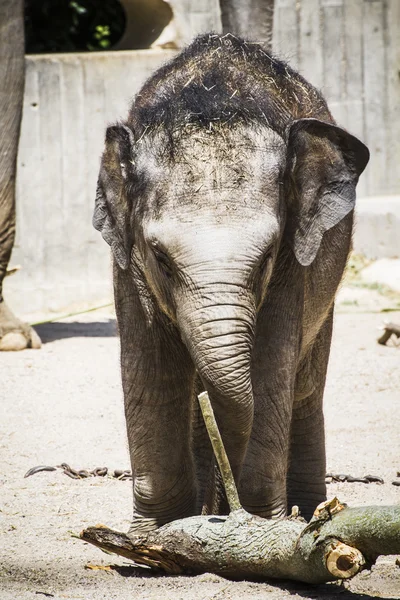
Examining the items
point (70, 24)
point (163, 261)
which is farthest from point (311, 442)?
point (70, 24)

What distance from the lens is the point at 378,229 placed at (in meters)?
11.8

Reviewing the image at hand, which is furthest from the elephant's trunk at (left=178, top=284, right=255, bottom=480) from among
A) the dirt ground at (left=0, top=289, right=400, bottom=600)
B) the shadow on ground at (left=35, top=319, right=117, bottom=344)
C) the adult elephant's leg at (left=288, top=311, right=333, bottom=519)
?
the shadow on ground at (left=35, top=319, right=117, bottom=344)

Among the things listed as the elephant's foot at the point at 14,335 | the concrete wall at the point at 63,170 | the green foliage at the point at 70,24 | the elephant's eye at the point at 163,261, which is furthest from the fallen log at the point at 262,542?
the green foliage at the point at 70,24

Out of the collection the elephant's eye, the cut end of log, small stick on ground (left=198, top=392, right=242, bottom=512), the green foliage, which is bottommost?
the cut end of log

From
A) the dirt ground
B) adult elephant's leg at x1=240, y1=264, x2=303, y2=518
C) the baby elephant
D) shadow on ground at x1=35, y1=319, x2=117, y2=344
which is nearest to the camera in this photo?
the baby elephant

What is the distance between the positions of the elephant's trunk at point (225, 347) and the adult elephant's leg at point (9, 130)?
5.16 metres

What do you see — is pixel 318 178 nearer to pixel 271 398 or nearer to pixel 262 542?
pixel 271 398

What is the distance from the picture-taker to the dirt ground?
3672mm

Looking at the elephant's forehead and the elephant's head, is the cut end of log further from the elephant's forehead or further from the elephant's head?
the elephant's forehead

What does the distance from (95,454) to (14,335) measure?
2.76 meters

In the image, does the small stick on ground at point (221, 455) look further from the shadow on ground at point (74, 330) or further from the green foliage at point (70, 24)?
the green foliage at point (70, 24)

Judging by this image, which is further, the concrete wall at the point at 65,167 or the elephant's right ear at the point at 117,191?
the concrete wall at the point at 65,167

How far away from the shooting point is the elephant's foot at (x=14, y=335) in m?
8.55

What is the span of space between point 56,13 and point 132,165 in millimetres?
9652
